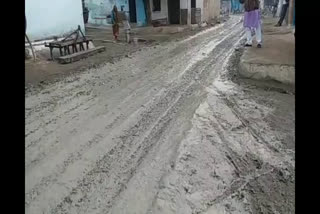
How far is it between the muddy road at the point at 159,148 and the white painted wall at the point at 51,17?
5761 millimetres

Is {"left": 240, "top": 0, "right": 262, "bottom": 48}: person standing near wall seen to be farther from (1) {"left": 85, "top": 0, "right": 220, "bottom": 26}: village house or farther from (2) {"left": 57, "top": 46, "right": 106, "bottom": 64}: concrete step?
(1) {"left": 85, "top": 0, "right": 220, "bottom": 26}: village house

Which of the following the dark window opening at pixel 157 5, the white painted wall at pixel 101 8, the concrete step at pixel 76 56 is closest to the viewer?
the concrete step at pixel 76 56

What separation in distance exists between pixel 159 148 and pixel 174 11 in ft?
71.4

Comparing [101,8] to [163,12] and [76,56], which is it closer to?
[163,12]

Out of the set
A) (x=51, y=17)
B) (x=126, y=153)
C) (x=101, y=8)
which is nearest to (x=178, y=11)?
(x=101, y=8)

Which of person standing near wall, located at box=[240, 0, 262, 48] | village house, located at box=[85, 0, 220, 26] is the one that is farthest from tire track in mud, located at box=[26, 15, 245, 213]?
village house, located at box=[85, 0, 220, 26]

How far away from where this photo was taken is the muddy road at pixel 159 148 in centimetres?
341

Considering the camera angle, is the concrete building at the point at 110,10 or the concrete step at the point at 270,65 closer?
the concrete step at the point at 270,65

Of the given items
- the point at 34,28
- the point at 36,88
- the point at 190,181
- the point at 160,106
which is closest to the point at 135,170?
the point at 190,181

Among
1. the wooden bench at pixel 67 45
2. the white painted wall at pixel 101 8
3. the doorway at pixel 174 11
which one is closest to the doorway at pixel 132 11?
the white painted wall at pixel 101 8

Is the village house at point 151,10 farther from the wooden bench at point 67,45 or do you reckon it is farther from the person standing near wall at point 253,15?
the person standing near wall at point 253,15

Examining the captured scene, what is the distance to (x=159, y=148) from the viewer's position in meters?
4.54

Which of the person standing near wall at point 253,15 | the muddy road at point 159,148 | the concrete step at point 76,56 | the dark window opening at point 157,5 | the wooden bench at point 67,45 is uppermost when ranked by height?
the dark window opening at point 157,5
